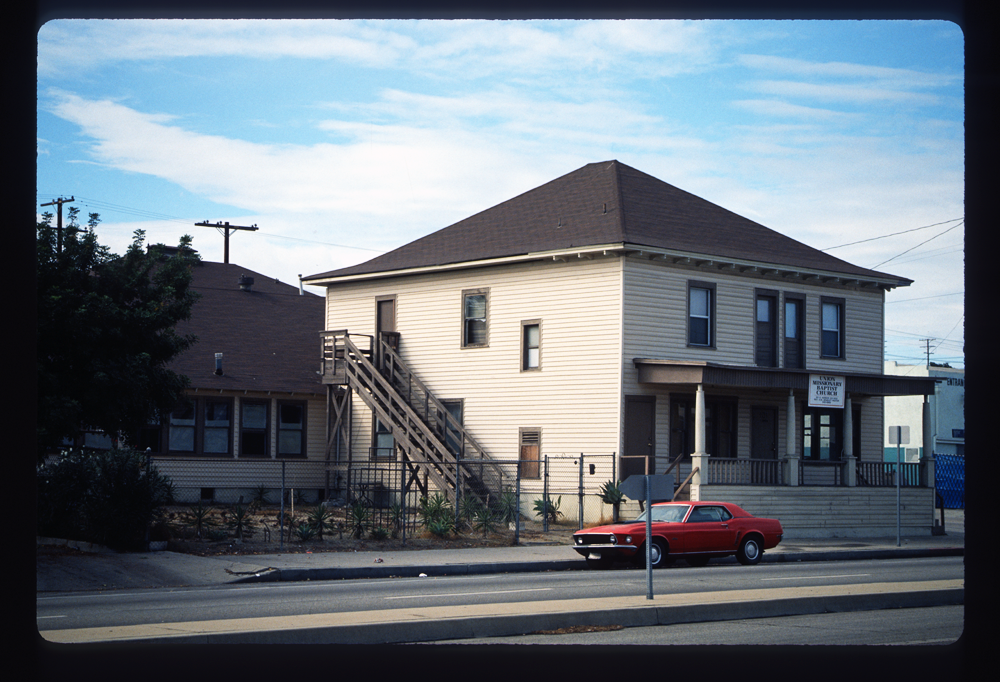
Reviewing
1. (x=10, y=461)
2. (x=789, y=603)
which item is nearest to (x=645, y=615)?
(x=789, y=603)

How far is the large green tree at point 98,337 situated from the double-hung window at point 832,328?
19.8 meters

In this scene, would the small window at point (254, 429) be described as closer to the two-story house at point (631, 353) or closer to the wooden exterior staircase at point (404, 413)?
the wooden exterior staircase at point (404, 413)

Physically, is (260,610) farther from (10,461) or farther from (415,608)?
(10,461)

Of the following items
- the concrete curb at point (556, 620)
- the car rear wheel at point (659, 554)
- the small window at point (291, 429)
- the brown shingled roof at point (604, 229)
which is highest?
the brown shingled roof at point (604, 229)

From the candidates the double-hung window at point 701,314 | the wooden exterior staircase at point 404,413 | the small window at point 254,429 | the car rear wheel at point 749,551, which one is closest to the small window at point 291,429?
the small window at point 254,429

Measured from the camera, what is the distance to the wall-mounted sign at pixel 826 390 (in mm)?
29453

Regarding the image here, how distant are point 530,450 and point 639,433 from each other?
3459mm

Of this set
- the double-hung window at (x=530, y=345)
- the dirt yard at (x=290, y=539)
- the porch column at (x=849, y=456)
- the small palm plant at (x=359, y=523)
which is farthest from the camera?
the double-hung window at (x=530, y=345)

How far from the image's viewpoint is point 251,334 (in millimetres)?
38125

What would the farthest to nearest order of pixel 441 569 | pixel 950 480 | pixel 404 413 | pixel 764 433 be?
1. pixel 950 480
2. pixel 404 413
3. pixel 764 433
4. pixel 441 569

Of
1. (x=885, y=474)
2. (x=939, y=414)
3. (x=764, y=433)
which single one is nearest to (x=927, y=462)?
(x=885, y=474)

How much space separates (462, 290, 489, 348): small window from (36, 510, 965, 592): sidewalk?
355 inches

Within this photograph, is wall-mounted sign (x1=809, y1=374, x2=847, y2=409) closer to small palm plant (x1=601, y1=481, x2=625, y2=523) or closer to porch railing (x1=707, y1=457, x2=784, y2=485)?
porch railing (x1=707, y1=457, x2=784, y2=485)

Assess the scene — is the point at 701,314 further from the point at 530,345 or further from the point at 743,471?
the point at 530,345
